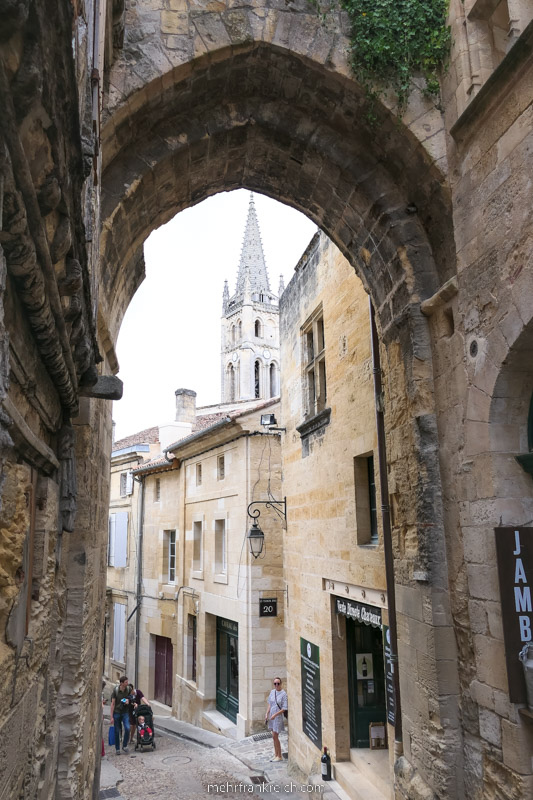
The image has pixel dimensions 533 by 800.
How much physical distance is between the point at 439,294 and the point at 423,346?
451 millimetres

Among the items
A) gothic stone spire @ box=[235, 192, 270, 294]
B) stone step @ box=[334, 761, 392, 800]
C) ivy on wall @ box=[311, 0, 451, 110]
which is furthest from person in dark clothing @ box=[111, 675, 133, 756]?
gothic stone spire @ box=[235, 192, 270, 294]

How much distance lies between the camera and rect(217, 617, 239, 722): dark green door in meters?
12.8

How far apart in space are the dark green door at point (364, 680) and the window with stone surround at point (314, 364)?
114 inches

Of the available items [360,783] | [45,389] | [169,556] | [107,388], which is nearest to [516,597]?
[107,388]

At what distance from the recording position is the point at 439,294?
474 cm

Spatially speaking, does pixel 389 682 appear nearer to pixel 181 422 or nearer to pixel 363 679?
pixel 363 679

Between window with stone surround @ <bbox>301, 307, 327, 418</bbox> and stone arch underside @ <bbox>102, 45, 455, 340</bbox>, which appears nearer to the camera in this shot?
stone arch underside @ <bbox>102, 45, 455, 340</bbox>

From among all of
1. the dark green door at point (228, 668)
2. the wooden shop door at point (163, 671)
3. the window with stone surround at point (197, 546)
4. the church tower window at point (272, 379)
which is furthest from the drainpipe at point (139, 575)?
the church tower window at point (272, 379)

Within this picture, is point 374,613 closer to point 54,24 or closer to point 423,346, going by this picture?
point 423,346

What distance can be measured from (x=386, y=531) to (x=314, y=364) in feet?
12.3

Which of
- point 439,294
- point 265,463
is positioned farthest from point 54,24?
point 265,463

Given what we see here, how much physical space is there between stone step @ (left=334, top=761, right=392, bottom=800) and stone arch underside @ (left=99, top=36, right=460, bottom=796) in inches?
74.3

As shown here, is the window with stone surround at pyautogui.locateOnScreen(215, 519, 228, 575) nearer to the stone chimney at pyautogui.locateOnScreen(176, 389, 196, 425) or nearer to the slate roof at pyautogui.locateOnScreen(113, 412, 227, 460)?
the slate roof at pyautogui.locateOnScreen(113, 412, 227, 460)

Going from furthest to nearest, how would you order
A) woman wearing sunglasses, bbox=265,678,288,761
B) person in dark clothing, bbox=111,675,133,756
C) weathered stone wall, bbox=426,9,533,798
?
person in dark clothing, bbox=111,675,133,756
woman wearing sunglasses, bbox=265,678,288,761
weathered stone wall, bbox=426,9,533,798
